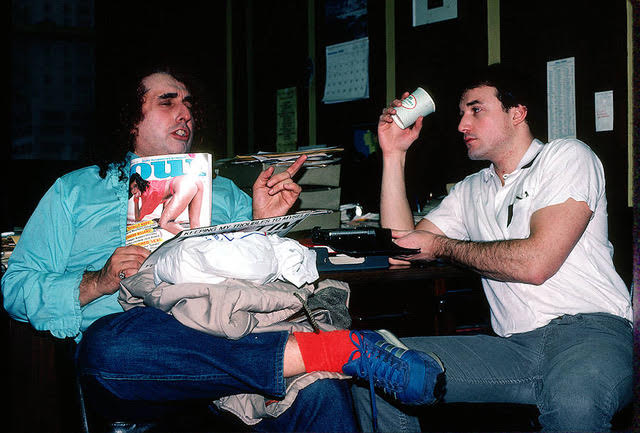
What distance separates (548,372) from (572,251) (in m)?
0.34

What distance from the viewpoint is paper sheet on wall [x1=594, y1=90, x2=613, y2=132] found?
1606 millimetres

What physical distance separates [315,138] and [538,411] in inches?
72.1

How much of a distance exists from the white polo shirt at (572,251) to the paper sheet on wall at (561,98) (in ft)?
0.98

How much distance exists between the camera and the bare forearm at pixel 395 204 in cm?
170

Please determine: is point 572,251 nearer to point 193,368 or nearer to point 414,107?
point 414,107

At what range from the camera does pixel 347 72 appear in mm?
2492

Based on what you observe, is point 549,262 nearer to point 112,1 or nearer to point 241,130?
point 241,130

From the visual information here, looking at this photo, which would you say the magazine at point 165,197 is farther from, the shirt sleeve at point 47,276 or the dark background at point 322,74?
the dark background at point 322,74

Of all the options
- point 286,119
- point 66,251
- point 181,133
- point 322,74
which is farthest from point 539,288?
point 286,119

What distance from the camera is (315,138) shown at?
2.71 meters

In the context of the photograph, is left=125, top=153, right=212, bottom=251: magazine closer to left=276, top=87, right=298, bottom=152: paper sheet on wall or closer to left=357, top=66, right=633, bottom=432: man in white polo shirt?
left=357, top=66, right=633, bottom=432: man in white polo shirt

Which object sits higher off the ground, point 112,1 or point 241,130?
point 112,1

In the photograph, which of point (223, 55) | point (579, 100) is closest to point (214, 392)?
point (579, 100)

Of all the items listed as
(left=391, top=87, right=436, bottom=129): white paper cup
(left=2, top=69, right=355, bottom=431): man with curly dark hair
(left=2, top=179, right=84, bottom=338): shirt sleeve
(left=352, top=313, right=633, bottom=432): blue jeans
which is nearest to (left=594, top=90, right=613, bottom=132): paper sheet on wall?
(left=391, top=87, right=436, bottom=129): white paper cup
